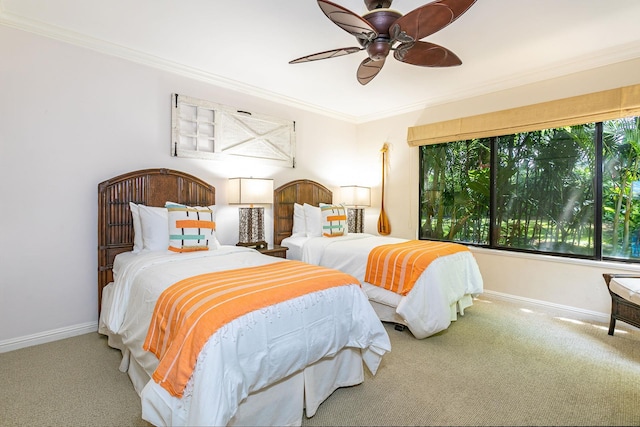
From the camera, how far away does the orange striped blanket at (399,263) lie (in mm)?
2719

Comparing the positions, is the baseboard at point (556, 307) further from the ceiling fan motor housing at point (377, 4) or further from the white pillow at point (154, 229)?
the white pillow at point (154, 229)

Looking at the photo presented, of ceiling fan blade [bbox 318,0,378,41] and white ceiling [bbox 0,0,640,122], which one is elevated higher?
white ceiling [bbox 0,0,640,122]

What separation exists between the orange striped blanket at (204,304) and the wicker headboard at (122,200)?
1.53 meters

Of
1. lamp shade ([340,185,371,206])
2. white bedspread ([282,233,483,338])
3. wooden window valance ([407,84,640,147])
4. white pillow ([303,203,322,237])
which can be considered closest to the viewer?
white bedspread ([282,233,483,338])

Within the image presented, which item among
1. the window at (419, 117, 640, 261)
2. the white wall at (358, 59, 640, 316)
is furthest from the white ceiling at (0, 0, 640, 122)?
the window at (419, 117, 640, 261)

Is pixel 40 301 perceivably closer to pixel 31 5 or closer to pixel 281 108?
pixel 31 5

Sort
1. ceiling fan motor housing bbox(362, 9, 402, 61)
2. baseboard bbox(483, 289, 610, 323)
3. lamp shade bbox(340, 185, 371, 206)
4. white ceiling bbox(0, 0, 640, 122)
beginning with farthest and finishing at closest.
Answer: lamp shade bbox(340, 185, 371, 206) → baseboard bbox(483, 289, 610, 323) → white ceiling bbox(0, 0, 640, 122) → ceiling fan motor housing bbox(362, 9, 402, 61)

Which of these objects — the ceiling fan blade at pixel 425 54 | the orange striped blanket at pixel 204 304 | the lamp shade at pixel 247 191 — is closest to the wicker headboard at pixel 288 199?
the lamp shade at pixel 247 191

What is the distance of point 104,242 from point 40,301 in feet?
2.17

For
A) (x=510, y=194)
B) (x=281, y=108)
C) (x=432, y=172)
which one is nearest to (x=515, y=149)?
(x=510, y=194)

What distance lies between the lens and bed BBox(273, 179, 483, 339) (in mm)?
2652

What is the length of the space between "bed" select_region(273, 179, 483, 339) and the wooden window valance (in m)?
1.61

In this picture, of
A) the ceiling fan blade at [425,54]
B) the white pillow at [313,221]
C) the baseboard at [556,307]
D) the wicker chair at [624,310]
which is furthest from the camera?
the white pillow at [313,221]

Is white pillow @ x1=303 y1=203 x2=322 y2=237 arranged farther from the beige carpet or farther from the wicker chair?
the wicker chair
